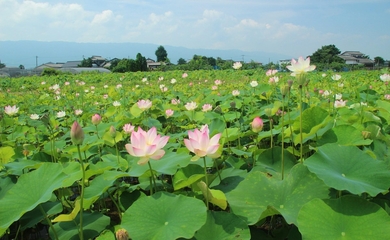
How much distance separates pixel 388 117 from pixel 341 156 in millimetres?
791

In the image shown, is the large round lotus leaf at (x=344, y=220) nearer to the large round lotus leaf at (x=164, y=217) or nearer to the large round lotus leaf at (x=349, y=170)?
the large round lotus leaf at (x=349, y=170)

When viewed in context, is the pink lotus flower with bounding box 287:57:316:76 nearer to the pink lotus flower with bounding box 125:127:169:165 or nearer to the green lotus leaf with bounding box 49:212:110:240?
the pink lotus flower with bounding box 125:127:169:165

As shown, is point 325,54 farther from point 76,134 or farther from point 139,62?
point 76,134

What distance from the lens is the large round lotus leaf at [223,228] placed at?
72 centimetres

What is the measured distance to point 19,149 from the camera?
156cm

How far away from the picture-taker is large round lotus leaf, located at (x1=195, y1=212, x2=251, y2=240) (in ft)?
2.37

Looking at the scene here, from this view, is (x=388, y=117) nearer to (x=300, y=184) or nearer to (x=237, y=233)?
(x=300, y=184)

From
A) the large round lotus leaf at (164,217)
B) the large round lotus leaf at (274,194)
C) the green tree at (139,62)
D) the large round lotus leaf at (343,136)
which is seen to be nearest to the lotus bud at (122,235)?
the large round lotus leaf at (164,217)

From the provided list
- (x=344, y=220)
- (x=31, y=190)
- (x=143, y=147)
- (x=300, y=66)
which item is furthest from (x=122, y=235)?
(x=300, y=66)

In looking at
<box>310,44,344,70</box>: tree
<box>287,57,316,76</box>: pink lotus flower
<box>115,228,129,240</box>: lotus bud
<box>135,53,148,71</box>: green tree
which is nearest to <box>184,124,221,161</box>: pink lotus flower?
<box>115,228,129,240</box>: lotus bud

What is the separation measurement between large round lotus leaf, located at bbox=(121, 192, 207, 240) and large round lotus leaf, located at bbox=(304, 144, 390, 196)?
304 millimetres

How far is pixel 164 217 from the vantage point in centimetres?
75

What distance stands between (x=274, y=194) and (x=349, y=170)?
0.21m

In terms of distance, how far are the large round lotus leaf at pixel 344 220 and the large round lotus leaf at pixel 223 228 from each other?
127 mm
